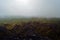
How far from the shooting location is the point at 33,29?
5.84 ft

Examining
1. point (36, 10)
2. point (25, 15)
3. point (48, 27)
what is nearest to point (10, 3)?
point (25, 15)

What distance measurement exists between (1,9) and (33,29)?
1.91 feet

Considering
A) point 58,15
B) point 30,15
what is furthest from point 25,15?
point 58,15

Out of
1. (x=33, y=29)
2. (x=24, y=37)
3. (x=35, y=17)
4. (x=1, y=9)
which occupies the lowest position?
(x=24, y=37)

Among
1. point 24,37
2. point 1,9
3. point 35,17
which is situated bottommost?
point 24,37

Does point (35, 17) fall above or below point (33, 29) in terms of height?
above

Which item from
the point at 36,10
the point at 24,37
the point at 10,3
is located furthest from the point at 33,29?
the point at 10,3

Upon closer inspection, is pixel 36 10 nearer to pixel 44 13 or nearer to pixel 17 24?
pixel 44 13

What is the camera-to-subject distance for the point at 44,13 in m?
1.83

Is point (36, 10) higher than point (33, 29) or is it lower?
higher

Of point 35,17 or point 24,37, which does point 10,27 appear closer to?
point 24,37

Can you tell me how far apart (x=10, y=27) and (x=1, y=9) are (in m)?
0.32

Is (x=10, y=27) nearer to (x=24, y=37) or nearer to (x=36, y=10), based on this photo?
(x=24, y=37)

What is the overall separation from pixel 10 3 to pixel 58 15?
2.51 ft
